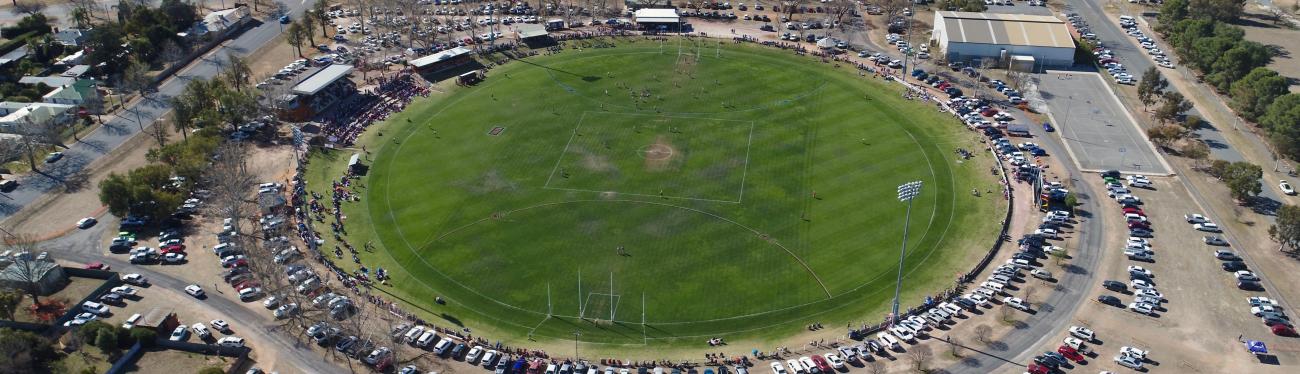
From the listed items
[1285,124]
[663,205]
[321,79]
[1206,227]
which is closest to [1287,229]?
[1206,227]

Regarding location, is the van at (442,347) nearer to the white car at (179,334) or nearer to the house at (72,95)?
the white car at (179,334)

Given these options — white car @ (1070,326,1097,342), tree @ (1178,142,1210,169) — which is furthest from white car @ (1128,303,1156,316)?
tree @ (1178,142,1210,169)

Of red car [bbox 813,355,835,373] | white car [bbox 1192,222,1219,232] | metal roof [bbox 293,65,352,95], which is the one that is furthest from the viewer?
metal roof [bbox 293,65,352,95]

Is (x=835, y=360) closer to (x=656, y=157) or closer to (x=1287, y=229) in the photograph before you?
(x=656, y=157)

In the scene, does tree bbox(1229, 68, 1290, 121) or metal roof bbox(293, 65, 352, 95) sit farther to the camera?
metal roof bbox(293, 65, 352, 95)

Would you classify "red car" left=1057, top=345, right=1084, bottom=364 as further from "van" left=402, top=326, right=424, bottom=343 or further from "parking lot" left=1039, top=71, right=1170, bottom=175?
"van" left=402, top=326, right=424, bottom=343

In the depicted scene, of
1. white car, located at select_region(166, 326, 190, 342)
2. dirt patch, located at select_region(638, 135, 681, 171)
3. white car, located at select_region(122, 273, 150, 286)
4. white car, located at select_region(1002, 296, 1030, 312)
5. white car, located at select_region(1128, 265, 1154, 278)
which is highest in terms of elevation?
dirt patch, located at select_region(638, 135, 681, 171)

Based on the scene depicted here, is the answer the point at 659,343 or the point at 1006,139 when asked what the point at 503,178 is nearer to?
the point at 659,343
